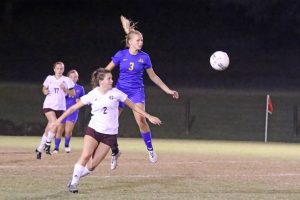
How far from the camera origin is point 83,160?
1177 centimetres

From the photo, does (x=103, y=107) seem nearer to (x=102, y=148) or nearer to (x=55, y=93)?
(x=102, y=148)

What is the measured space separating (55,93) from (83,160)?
6695mm

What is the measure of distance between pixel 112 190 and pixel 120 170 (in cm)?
298

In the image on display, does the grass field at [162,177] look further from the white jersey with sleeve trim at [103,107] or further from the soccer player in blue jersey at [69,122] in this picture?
the white jersey with sleeve trim at [103,107]

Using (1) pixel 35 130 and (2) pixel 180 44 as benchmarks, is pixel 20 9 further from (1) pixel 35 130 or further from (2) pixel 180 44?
(1) pixel 35 130

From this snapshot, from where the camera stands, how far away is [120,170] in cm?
1506

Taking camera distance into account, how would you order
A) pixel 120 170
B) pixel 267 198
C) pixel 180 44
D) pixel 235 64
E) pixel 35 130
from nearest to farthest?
pixel 267 198 → pixel 120 170 → pixel 35 130 → pixel 235 64 → pixel 180 44

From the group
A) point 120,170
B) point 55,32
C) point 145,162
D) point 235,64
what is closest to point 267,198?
point 120,170

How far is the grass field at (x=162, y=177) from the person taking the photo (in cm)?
1171

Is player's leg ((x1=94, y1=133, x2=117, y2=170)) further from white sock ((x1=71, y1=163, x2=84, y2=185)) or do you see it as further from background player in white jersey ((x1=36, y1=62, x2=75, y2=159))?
Result: background player in white jersey ((x1=36, y1=62, x2=75, y2=159))

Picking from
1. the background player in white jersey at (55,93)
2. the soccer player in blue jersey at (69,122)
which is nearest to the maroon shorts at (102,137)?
the background player in white jersey at (55,93)

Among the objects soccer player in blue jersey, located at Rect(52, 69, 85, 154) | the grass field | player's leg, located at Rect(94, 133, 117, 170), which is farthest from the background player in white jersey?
player's leg, located at Rect(94, 133, 117, 170)

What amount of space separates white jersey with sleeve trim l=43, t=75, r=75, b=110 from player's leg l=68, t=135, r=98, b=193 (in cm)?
632

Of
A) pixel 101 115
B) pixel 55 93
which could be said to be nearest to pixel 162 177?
pixel 101 115
